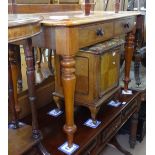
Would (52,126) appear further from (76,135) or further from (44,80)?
(44,80)

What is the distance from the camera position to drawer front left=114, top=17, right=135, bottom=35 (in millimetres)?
1474

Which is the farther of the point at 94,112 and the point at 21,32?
the point at 94,112

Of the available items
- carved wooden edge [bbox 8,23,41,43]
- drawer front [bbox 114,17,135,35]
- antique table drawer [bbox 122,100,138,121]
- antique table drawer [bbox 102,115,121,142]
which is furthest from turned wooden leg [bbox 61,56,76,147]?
antique table drawer [bbox 122,100,138,121]

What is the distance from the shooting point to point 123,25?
1582 mm

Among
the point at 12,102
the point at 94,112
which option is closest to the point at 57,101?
the point at 94,112

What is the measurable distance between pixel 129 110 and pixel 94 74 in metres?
0.61

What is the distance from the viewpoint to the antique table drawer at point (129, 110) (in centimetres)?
172

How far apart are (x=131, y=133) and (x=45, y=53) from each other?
99 cm

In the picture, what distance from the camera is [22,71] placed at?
159 cm

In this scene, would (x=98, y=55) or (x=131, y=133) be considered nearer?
(x=98, y=55)

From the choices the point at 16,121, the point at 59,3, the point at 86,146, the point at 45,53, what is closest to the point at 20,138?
the point at 16,121

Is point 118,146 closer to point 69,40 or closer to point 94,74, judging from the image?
point 94,74

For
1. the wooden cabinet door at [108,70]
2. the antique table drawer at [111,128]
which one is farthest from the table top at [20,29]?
the antique table drawer at [111,128]

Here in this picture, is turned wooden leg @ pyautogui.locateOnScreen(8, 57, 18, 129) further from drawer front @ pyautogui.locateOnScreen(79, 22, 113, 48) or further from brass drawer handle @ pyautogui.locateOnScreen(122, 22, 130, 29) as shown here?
brass drawer handle @ pyautogui.locateOnScreen(122, 22, 130, 29)
